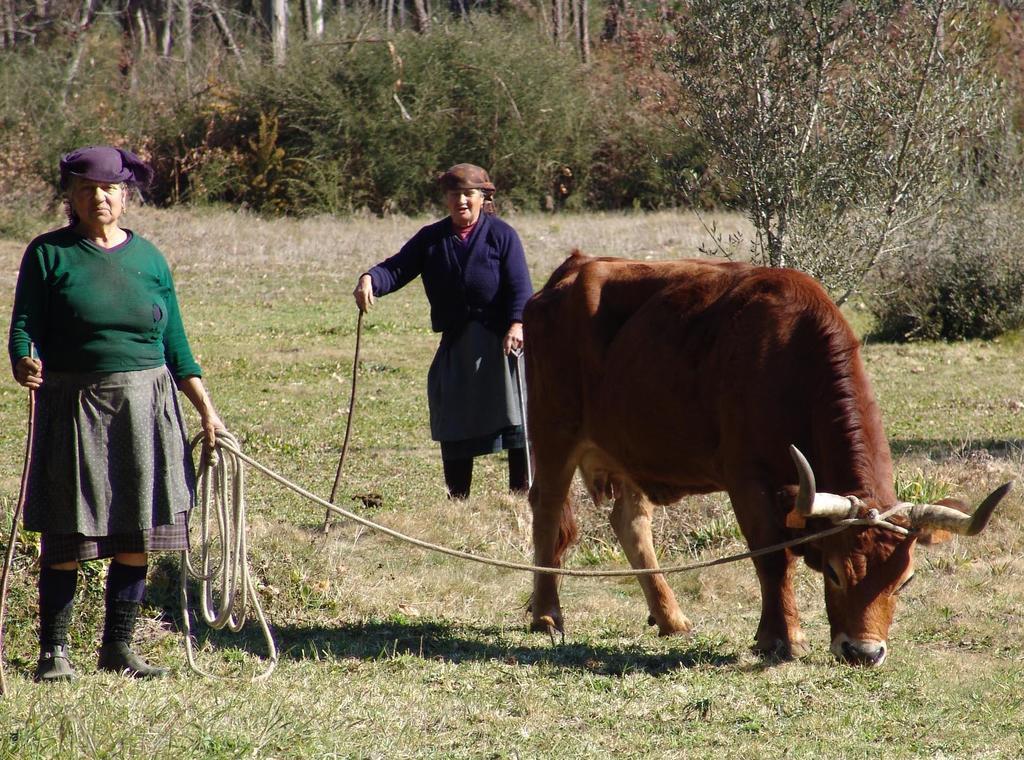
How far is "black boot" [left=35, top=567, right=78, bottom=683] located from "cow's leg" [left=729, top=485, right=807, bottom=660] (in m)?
2.78

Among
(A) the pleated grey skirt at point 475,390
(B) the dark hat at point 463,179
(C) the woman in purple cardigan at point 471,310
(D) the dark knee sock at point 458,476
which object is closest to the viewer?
(B) the dark hat at point 463,179

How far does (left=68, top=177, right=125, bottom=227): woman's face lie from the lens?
4844 millimetres

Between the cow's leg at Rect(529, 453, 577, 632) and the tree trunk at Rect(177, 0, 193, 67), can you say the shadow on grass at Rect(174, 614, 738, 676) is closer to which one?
the cow's leg at Rect(529, 453, 577, 632)

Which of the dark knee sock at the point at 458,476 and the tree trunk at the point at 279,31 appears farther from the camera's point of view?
the tree trunk at the point at 279,31

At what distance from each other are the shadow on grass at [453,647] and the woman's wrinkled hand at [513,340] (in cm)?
204

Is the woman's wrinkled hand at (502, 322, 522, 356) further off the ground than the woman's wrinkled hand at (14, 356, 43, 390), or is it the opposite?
the woman's wrinkled hand at (14, 356, 43, 390)

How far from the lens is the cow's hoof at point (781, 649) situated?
5.44m

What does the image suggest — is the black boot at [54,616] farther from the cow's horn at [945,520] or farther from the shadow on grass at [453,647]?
the cow's horn at [945,520]

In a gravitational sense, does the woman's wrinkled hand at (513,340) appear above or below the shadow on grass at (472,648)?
above

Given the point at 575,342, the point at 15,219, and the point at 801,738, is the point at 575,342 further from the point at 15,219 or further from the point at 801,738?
the point at 15,219

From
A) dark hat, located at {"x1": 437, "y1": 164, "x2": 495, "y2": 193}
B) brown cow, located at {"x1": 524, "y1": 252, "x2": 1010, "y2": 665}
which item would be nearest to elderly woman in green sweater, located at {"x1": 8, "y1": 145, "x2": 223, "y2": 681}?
brown cow, located at {"x1": 524, "y1": 252, "x2": 1010, "y2": 665}

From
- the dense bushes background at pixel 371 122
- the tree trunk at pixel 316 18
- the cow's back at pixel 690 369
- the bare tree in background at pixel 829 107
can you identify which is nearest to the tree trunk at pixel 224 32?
the dense bushes background at pixel 371 122

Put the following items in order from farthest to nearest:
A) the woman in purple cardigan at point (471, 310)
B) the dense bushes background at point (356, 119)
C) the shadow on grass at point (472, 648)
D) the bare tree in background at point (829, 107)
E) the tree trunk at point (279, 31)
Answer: the tree trunk at point (279, 31) → the dense bushes background at point (356, 119) → the bare tree in background at point (829, 107) → the woman in purple cardigan at point (471, 310) → the shadow on grass at point (472, 648)

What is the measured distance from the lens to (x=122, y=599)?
17.0ft
